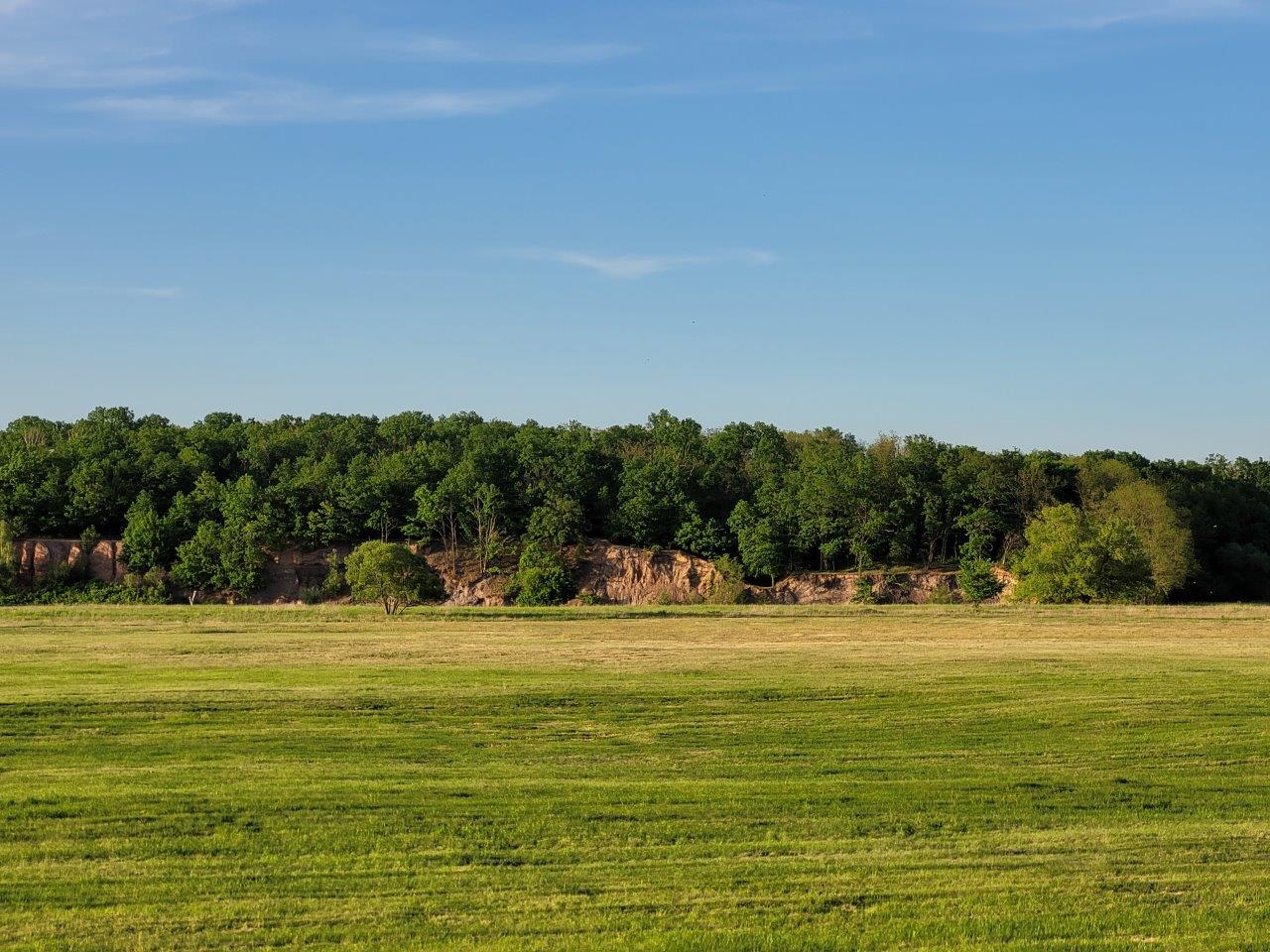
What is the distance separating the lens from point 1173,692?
99.9ft

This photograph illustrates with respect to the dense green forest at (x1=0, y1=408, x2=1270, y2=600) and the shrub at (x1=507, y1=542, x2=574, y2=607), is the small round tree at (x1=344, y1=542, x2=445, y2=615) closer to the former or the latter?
the shrub at (x1=507, y1=542, x2=574, y2=607)

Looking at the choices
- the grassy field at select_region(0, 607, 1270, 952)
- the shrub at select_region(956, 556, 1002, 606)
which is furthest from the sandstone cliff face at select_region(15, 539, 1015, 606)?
the grassy field at select_region(0, 607, 1270, 952)

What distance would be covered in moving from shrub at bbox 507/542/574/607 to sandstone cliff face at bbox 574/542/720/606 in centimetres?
184

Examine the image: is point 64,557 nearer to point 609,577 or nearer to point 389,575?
point 609,577

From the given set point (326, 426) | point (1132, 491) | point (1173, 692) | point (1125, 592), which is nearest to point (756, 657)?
point (1173, 692)

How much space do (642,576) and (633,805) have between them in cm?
8006

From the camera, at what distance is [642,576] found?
3834 inches

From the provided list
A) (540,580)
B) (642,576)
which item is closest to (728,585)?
(642,576)

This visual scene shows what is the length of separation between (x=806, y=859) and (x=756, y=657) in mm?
25359

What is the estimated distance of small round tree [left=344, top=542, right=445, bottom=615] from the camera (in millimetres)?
66688

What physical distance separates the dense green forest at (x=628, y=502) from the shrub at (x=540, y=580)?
202 inches

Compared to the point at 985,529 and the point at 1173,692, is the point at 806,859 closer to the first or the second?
the point at 1173,692

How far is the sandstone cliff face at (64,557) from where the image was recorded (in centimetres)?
9719

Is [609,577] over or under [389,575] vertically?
under
